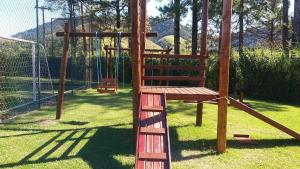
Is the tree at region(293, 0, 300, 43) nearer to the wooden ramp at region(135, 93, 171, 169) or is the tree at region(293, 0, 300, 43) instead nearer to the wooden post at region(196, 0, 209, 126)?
the wooden post at region(196, 0, 209, 126)

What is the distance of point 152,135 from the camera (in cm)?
511

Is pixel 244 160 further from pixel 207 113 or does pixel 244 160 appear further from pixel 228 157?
pixel 207 113

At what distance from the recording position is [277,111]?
11.1 m

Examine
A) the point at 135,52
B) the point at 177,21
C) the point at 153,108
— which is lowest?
the point at 153,108

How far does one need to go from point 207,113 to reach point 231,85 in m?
5.98

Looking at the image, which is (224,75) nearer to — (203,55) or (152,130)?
(152,130)

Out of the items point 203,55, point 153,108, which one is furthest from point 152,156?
point 203,55

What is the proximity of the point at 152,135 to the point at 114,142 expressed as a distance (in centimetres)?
129

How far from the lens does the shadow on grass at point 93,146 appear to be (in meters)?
5.04

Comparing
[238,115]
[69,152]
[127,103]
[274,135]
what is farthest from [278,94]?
[69,152]

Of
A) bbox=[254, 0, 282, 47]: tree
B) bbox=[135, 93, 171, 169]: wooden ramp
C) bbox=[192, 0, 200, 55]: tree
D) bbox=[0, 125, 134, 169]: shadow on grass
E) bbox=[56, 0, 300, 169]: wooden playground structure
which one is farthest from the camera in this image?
bbox=[254, 0, 282, 47]: tree

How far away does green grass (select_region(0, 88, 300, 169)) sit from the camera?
17.0 feet

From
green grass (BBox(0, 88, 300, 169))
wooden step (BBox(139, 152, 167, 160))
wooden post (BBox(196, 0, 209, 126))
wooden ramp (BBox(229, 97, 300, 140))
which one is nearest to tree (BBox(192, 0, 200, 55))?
green grass (BBox(0, 88, 300, 169))

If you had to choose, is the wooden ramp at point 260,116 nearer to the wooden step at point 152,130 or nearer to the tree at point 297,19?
the wooden step at point 152,130
